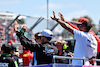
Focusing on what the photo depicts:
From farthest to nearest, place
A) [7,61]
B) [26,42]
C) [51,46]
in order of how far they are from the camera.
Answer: [7,61], [51,46], [26,42]

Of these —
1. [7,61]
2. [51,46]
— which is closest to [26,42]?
[51,46]

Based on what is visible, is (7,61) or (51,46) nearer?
(51,46)

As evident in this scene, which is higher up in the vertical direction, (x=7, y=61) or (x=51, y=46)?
(x=51, y=46)

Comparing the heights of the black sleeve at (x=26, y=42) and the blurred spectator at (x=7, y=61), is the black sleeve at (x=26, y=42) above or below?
above

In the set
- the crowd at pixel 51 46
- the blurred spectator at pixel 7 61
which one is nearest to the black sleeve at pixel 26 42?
the crowd at pixel 51 46

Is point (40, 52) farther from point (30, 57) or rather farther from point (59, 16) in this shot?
point (30, 57)

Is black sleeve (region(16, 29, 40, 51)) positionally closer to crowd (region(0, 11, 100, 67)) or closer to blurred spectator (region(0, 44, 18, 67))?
crowd (region(0, 11, 100, 67))

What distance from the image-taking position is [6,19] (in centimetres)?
690

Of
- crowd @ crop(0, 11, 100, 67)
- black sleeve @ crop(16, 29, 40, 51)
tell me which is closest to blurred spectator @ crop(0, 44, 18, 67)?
crowd @ crop(0, 11, 100, 67)

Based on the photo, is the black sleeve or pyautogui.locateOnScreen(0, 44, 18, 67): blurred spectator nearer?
the black sleeve

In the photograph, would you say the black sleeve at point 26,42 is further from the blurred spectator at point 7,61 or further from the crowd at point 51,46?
the blurred spectator at point 7,61

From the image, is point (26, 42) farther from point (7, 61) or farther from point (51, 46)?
point (7, 61)

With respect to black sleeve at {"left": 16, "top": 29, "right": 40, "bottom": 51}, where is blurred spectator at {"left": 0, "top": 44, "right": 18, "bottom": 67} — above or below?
below

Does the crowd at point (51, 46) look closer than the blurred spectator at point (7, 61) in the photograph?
Yes
